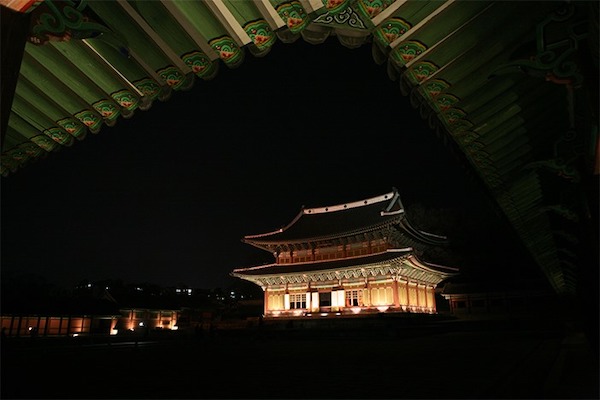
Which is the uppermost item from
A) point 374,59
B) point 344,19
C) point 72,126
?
point 344,19

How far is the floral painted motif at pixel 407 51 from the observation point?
12.5 feet

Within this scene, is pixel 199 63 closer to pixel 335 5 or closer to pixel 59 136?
pixel 335 5

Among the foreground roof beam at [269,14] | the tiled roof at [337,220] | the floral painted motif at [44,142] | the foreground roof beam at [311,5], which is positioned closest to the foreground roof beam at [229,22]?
the foreground roof beam at [269,14]

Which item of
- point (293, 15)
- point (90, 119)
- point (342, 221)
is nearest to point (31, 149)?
point (90, 119)

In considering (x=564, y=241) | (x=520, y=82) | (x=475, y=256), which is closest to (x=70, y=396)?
(x=520, y=82)

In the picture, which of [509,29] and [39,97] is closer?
[509,29]

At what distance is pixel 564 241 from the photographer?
35.4ft

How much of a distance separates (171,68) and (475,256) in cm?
4555

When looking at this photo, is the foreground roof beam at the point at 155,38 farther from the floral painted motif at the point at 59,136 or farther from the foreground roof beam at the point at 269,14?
the floral painted motif at the point at 59,136

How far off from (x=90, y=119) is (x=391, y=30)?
340cm

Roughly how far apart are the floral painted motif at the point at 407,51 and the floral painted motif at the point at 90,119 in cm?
332

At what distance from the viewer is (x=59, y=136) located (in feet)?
16.1

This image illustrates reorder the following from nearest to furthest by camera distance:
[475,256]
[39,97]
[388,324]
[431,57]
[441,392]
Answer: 1. [431,57]
2. [39,97]
3. [441,392]
4. [388,324]
5. [475,256]

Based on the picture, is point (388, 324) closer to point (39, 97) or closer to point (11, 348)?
point (11, 348)
